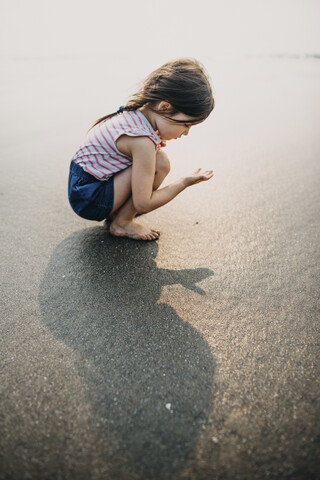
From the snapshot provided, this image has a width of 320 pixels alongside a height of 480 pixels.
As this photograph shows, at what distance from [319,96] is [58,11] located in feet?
31.1

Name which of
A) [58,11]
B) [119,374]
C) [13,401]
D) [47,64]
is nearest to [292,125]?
[119,374]

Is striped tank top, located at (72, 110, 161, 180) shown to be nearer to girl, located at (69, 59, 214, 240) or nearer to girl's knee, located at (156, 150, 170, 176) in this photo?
girl, located at (69, 59, 214, 240)

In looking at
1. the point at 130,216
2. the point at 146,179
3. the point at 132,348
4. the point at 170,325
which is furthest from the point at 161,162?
the point at 132,348

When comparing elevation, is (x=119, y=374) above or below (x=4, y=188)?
below

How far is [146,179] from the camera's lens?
1.50m

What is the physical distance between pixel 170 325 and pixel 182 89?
1.18m

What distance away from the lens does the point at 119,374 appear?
1103mm

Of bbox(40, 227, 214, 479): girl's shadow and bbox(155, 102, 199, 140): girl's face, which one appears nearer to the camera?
bbox(40, 227, 214, 479): girl's shadow

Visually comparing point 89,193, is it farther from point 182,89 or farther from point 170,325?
point 170,325

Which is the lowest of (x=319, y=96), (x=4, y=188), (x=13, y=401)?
(x=13, y=401)

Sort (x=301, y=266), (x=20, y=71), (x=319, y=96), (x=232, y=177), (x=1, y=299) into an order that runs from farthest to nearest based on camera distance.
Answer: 1. (x=20, y=71)
2. (x=319, y=96)
3. (x=232, y=177)
4. (x=301, y=266)
5. (x=1, y=299)

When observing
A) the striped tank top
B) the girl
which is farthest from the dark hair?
the striped tank top

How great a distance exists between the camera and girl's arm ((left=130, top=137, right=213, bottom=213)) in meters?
1.45

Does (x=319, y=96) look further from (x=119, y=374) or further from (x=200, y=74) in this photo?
(x=119, y=374)
